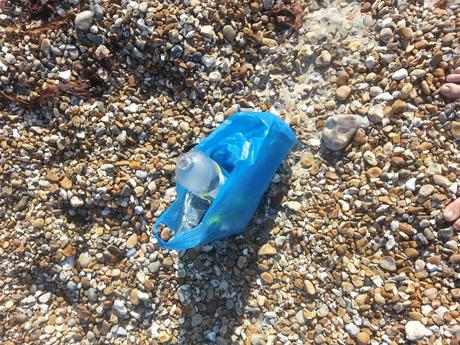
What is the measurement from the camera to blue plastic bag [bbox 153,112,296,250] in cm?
226

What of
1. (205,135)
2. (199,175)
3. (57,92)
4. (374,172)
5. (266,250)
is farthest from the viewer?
(57,92)

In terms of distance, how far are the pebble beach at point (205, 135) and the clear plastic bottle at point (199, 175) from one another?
0.41 m

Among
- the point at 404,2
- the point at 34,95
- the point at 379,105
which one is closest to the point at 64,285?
the point at 34,95

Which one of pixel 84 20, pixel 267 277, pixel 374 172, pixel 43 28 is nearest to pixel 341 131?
pixel 374 172

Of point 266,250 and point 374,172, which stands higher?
point 374,172

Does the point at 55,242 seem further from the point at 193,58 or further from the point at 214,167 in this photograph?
the point at 193,58

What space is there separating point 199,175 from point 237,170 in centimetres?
19

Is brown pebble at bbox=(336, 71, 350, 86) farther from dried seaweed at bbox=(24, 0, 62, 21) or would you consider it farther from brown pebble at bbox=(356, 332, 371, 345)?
dried seaweed at bbox=(24, 0, 62, 21)

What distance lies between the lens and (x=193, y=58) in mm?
2766

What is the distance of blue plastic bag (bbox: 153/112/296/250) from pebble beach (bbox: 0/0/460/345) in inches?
7.0

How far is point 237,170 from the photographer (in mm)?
2297

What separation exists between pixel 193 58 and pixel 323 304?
1470mm

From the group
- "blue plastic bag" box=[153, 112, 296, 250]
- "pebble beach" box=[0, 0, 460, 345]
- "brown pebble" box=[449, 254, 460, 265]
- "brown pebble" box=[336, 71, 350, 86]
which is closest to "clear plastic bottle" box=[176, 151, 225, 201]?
"blue plastic bag" box=[153, 112, 296, 250]

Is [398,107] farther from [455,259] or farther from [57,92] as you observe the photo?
[57,92]
